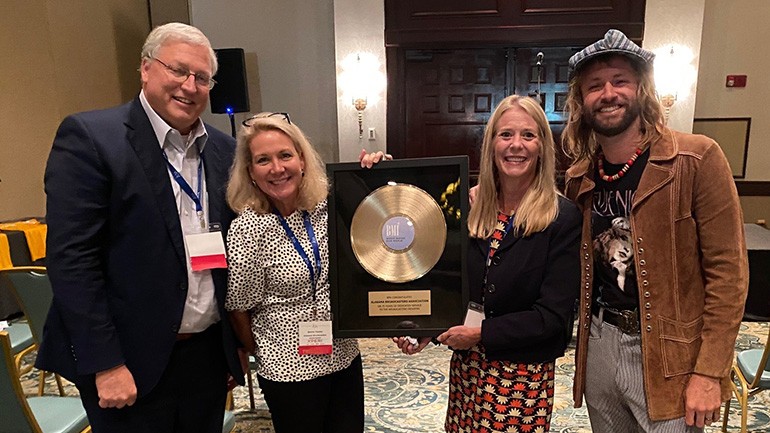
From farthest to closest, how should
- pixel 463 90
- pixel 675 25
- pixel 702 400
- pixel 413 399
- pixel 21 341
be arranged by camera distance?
1. pixel 463 90
2. pixel 675 25
3. pixel 413 399
4. pixel 21 341
5. pixel 702 400

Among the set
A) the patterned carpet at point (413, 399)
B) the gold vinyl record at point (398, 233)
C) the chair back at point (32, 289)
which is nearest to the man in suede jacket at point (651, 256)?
the gold vinyl record at point (398, 233)

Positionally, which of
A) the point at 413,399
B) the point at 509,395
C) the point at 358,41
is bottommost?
the point at 413,399

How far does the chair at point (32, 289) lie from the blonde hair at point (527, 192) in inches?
79.5

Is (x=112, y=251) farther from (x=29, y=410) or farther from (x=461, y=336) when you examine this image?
(x=461, y=336)

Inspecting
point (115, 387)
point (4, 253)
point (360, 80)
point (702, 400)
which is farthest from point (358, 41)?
point (702, 400)

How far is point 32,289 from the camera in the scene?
2318 millimetres

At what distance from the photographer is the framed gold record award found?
1420 mm

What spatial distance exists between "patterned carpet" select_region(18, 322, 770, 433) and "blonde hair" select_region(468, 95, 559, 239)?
1.68 metres

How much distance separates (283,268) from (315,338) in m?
0.23

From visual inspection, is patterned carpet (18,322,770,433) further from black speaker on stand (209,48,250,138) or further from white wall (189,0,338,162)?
white wall (189,0,338,162)

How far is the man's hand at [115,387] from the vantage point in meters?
1.31

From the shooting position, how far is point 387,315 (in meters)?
1.45

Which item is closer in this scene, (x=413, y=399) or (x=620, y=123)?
(x=620, y=123)

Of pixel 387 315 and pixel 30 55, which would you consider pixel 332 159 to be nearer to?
pixel 30 55
